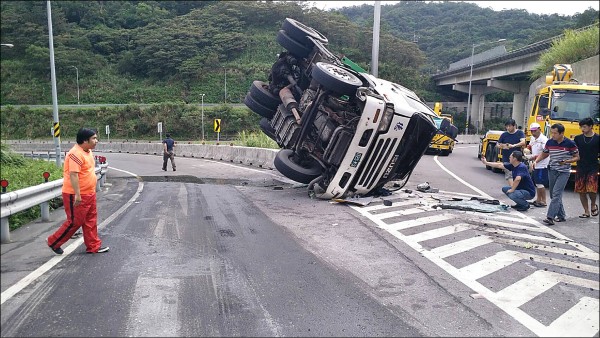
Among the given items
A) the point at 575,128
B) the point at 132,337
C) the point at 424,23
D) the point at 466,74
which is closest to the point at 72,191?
the point at 132,337

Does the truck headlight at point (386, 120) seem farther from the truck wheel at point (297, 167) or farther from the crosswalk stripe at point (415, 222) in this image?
the crosswalk stripe at point (415, 222)

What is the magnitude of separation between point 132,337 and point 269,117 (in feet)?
33.8

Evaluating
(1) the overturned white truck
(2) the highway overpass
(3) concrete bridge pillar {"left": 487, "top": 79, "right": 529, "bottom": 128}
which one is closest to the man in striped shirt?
(1) the overturned white truck

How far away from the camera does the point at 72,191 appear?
571 centimetres

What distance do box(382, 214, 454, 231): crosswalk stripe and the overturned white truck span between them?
1.94 meters

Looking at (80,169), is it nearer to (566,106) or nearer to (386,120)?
(386,120)

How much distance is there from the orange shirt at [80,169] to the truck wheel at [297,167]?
210 inches

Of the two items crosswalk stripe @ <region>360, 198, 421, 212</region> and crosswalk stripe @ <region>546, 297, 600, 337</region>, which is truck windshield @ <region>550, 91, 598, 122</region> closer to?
crosswalk stripe @ <region>360, 198, 421, 212</region>

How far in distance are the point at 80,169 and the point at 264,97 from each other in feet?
25.8

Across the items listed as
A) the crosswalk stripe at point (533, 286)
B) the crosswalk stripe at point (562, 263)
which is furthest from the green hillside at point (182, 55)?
the crosswalk stripe at point (533, 286)

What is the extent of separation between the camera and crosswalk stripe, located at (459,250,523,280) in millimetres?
5418

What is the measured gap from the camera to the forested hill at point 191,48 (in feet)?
201

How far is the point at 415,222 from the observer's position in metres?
8.09

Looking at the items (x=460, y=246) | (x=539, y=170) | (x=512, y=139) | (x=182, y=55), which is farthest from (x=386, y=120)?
(x=182, y=55)
